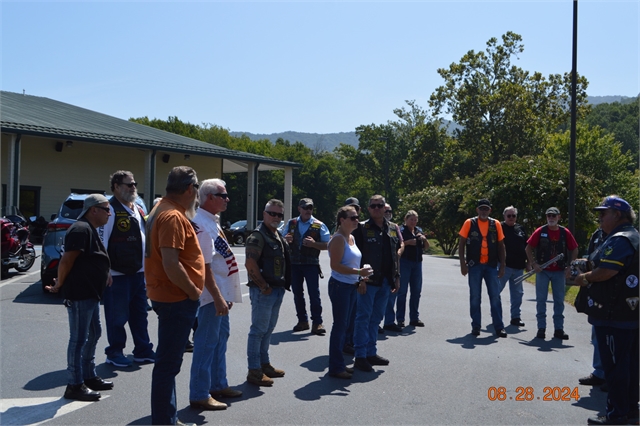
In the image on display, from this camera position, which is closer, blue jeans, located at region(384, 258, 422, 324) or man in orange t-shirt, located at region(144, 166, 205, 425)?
man in orange t-shirt, located at region(144, 166, 205, 425)

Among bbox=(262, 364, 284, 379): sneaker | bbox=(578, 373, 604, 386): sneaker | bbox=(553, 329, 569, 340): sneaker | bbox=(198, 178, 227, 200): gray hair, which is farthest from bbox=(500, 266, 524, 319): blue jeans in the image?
bbox=(198, 178, 227, 200): gray hair

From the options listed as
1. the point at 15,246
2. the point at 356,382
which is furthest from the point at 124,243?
the point at 15,246

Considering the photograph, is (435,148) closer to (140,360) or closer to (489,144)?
(489,144)

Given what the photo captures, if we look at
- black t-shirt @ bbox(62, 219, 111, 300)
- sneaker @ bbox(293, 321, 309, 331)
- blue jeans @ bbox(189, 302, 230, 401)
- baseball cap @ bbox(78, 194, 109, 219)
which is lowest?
sneaker @ bbox(293, 321, 309, 331)

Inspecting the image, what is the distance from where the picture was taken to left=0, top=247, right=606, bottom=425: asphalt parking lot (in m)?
5.63

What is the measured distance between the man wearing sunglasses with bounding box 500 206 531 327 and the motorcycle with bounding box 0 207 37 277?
10.3m

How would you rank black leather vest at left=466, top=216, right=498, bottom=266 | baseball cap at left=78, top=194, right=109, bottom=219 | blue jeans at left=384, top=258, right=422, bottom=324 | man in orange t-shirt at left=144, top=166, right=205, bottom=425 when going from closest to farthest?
man in orange t-shirt at left=144, top=166, right=205, bottom=425
baseball cap at left=78, top=194, right=109, bottom=219
black leather vest at left=466, top=216, right=498, bottom=266
blue jeans at left=384, top=258, right=422, bottom=324

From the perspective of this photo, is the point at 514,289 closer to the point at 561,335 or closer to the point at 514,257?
the point at 514,257

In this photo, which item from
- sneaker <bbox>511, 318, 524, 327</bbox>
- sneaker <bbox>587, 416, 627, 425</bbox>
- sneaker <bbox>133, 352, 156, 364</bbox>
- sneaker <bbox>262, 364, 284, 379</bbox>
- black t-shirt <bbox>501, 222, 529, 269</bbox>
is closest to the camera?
sneaker <bbox>587, 416, 627, 425</bbox>

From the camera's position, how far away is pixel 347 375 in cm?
696

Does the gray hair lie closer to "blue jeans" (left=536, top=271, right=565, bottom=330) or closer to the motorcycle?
"blue jeans" (left=536, top=271, right=565, bottom=330)

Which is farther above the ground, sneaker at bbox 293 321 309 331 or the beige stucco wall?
the beige stucco wall

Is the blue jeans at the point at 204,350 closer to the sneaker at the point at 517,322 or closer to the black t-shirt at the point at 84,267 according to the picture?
the black t-shirt at the point at 84,267

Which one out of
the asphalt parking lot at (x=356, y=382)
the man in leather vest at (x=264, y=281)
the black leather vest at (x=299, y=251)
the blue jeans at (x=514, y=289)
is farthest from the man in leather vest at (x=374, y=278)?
the blue jeans at (x=514, y=289)
